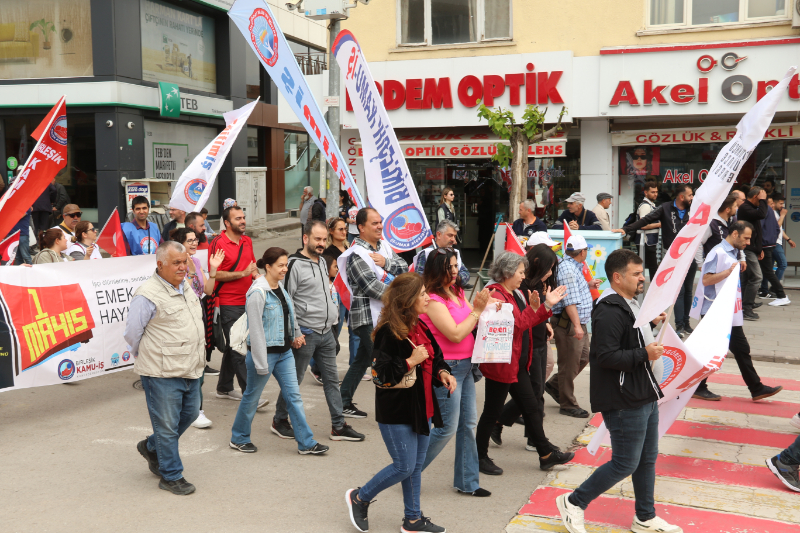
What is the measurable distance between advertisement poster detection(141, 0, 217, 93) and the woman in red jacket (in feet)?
56.8

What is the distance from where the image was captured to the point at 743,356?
7465mm

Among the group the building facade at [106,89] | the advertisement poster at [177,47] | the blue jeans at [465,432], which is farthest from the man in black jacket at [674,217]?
the advertisement poster at [177,47]

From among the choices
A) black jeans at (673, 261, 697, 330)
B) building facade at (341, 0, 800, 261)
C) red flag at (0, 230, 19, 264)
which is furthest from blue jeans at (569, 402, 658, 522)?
building facade at (341, 0, 800, 261)

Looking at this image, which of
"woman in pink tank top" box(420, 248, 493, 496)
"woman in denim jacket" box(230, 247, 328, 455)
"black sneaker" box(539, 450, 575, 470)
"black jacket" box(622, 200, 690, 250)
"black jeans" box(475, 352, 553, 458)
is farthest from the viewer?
"black jacket" box(622, 200, 690, 250)

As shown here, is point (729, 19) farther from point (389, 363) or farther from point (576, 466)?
point (389, 363)

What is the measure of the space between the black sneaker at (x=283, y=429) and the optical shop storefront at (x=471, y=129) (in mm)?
9525

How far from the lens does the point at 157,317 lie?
540cm

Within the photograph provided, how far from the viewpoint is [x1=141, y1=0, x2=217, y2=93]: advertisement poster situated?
67.7 feet

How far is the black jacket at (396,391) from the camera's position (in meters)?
4.61

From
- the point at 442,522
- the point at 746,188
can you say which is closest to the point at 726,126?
the point at 746,188

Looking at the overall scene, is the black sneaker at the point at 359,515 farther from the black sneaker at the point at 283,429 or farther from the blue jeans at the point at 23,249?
the blue jeans at the point at 23,249

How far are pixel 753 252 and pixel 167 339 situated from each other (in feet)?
31.2

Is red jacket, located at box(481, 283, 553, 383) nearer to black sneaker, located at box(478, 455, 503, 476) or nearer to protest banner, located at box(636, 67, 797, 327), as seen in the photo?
black sneaker, located at box(478, 455, 503, 476)

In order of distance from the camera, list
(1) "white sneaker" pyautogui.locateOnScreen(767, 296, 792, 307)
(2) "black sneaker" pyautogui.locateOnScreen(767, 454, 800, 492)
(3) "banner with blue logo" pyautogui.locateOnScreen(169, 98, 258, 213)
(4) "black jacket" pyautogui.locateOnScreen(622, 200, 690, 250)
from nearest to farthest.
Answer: (2) "black sneaker" pyautogui.locateOnScreen(767, 454, 800, 492)
(3) "banner with blue logo" pyautogui.locateOnScreen(169, 98, 258, 213)
(4) "black jacket" pyautogui.locateOnScreen(622, 200, 690, 250)
(1) "white sneaker" pyautogui.locateOnScreen(767, 296, 792, 307)
